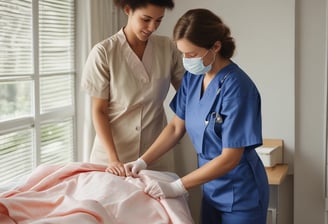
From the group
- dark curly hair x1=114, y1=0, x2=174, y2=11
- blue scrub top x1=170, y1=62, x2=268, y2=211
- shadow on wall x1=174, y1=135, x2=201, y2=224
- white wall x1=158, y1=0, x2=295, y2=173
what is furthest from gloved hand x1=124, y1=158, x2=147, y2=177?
white wall x1=158, y1=0, x2=295, y2=173

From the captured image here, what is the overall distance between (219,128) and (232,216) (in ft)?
1.05

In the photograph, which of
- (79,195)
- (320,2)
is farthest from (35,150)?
(320,2)

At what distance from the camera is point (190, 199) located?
2.43 meters

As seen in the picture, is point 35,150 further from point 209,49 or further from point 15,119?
point 209,49

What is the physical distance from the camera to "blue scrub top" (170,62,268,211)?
1.63 metres

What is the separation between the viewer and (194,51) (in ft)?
5.51

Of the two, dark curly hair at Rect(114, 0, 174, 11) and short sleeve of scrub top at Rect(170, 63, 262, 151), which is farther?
dark curly hair at Rect(114, 0, 174, 11)

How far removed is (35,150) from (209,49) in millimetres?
1157

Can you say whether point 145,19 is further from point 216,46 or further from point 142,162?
point 142,162

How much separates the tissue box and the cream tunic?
0.79 meters

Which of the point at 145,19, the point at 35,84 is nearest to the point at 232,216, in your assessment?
the point at 145,19

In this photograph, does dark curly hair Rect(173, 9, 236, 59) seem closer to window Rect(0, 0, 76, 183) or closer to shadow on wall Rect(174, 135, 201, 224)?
window Rect(0, 0, 76, 183)

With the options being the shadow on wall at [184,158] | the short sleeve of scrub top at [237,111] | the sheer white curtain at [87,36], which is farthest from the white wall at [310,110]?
the short sleeve of scrub top at [237,111]

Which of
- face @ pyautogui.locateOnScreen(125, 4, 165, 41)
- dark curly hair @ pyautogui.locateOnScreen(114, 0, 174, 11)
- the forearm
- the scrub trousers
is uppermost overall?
dark curly hair @ pyautogui.locateOnScreen(114, 0, 174, 11)
